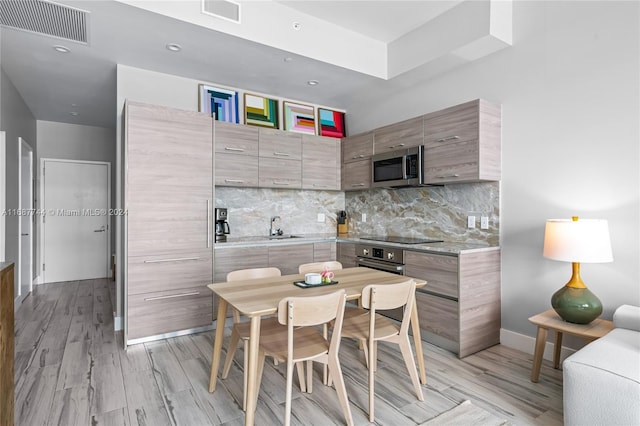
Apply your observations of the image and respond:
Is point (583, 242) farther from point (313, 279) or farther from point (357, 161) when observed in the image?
point (357, 161)

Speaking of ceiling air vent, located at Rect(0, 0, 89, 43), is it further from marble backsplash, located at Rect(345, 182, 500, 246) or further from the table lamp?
the table lamp

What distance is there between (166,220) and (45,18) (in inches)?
69.3

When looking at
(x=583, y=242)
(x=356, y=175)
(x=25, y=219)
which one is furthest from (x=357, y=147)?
(x=25, y=219)

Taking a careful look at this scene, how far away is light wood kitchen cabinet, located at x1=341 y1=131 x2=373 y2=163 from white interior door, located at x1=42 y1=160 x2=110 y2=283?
440cm

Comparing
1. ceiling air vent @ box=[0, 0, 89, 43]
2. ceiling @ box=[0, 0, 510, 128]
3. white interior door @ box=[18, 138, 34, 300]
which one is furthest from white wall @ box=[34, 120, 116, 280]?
ceiling air vent @ box=[0, 0, 89, 43]

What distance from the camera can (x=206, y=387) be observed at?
239 cm

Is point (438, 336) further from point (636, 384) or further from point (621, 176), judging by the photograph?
point (621, 176)

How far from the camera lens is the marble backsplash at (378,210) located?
3.38m

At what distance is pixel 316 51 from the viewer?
344 cm

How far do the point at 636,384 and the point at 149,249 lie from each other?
333cm

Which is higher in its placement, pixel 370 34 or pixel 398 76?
pixel 370 34

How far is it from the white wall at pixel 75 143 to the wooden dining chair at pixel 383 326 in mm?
5652

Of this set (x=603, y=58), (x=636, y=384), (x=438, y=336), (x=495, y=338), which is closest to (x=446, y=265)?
(x=438, y=336)

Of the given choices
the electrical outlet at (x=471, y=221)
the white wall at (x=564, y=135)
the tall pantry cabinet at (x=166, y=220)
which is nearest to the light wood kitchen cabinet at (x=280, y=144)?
the tall pantry cabinet at (x=166, y=220)
